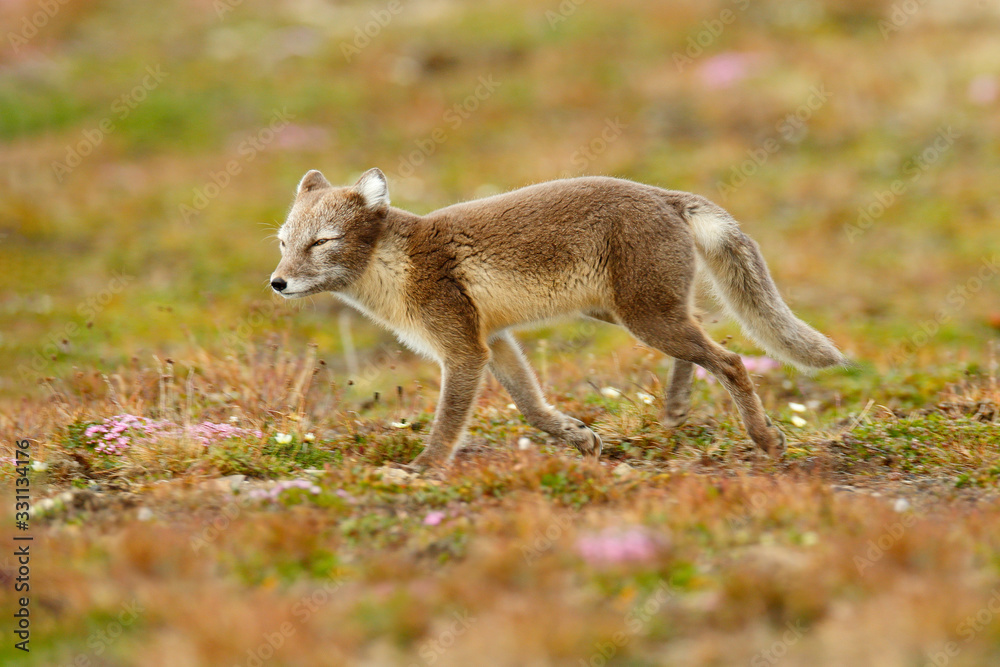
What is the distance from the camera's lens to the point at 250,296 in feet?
37.5

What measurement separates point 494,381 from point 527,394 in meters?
1.71

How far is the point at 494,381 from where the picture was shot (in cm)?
761

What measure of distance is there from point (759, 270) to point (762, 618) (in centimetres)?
273

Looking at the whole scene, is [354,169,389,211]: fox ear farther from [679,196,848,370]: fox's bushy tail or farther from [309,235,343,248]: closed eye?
[679,196,848,370]: fox's bushy tail

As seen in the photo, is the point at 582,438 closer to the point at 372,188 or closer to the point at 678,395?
the point at 678,395

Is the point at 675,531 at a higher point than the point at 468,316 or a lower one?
lower

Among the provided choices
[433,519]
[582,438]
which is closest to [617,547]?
[433,519]

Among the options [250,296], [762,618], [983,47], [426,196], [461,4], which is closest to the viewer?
[762,618]

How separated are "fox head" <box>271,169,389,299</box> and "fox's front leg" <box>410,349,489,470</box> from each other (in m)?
0.93

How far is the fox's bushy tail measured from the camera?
220 inches

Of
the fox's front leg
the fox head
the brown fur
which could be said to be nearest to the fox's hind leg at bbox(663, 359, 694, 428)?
the brown fur

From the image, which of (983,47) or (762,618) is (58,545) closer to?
(762,618)

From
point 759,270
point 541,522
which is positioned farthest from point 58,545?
point 759,270

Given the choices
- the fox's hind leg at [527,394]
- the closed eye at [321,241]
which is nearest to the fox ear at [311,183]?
the closed eye at [321,241]
